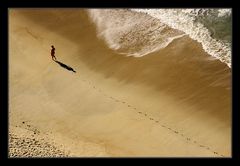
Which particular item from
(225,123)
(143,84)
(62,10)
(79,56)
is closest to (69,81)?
(79,56)

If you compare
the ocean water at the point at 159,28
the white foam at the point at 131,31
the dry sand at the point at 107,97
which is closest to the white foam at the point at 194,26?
the ocean water at the point at 159,28

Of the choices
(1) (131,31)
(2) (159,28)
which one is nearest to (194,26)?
(2) (159,28)

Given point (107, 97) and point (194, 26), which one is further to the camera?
point (194, 26)

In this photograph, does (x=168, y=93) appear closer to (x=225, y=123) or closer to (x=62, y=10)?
(x=225, y=123)

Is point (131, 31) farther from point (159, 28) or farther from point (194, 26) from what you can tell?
point (194, 26)

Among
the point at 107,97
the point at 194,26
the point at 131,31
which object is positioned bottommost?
the point at 107,97

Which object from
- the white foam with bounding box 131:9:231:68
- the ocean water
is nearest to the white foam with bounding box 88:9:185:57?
the ocean water

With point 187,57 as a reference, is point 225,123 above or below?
below

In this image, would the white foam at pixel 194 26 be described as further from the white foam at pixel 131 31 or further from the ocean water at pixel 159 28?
the white foam at pixel 131 31
